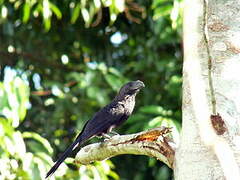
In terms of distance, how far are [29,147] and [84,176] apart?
61cm

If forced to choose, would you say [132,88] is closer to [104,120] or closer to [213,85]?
[104,120]

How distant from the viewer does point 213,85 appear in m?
2.59

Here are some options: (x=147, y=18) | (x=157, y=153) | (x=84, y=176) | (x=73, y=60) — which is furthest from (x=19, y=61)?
(x=157, y=153)

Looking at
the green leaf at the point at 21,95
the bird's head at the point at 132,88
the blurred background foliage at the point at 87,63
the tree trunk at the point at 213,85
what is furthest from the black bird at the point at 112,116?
the tree trunk at the point at 213,85

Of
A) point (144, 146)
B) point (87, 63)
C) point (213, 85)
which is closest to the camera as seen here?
point (213, 85)

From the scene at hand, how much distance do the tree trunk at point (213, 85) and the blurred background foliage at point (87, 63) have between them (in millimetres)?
2344

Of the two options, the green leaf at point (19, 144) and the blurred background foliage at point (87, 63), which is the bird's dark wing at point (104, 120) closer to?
the green leaf at point (19, 144)

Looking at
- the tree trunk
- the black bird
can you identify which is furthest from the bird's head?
the tree trunk

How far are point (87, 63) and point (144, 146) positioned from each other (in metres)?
3.52

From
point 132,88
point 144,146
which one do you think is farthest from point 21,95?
point 144,146

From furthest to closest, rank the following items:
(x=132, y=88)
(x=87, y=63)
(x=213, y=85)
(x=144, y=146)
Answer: (x=87, y=63), (x=132, y=88), (x=144, y=146), (x=213, y=85)

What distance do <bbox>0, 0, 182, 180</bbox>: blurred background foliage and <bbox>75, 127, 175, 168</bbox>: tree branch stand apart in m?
1.93

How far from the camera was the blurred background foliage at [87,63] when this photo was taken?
564 centimetres

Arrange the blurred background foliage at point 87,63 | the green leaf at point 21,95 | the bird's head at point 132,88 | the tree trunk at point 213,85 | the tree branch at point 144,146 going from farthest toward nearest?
the blurred background foliage at point 87,63 → the bird's head at point 132,88 → the green leaf at point 21,95 → the tree branch at point 144,146 → the tree trunk at point 213,85
